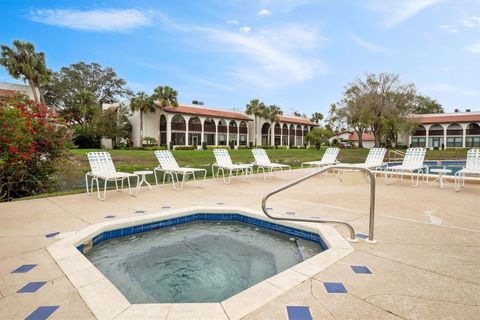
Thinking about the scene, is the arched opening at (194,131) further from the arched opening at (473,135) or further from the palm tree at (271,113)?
the arched opening at (473,135)

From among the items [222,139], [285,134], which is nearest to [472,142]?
Result: [285,134]

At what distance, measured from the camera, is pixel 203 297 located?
2592 millimetres

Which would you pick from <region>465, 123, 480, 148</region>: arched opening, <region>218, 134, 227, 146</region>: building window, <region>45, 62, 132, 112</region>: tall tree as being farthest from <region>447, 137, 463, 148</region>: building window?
<region>45, 62, 132, 112</region>: tall tree

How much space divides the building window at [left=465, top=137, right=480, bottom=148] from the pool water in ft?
152

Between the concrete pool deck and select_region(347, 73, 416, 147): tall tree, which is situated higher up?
select_region(347, 73, 416, 147): tall tree

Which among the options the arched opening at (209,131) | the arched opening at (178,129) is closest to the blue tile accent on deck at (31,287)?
the arched opening at (178,129)

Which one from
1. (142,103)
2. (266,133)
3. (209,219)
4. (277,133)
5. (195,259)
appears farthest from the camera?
(277,133)

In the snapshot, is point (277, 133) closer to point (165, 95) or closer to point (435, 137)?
point (165, 95)

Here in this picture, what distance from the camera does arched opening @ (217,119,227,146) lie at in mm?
37594

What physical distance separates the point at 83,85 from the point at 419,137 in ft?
164

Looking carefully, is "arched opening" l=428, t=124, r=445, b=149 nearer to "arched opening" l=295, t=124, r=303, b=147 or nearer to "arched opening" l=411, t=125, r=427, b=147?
"arched opening" l=411, t=125, r=427, b=147

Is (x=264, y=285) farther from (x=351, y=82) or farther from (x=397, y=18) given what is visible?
(x=351, y=82)

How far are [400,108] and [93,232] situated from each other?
99.4 ft

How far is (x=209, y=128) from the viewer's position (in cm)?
3647
